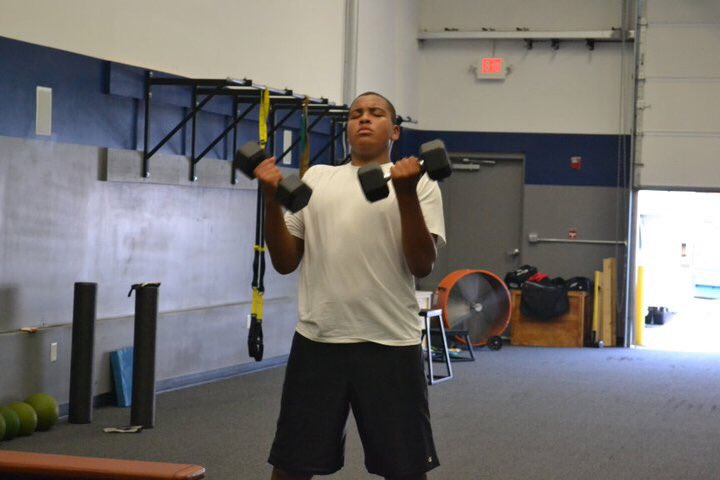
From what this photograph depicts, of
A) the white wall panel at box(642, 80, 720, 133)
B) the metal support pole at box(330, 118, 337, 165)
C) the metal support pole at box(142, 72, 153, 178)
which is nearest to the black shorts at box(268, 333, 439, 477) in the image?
the metal support pole at box(142, 72, 153, 178)

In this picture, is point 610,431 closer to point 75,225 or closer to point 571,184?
point 75,225

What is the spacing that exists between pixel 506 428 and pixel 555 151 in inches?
219

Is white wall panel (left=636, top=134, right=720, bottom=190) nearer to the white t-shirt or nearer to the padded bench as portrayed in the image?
the white t-shirt

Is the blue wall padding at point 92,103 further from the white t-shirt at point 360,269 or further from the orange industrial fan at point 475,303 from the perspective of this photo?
the white t-shirt at point 360,269

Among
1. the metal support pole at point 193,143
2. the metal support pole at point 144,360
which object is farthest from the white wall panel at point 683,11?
the metal support pole at point 144,360

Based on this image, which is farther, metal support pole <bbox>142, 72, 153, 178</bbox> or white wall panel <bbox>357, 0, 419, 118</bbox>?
white wall panel <bbox>357, 0, 419, 118</bbox>

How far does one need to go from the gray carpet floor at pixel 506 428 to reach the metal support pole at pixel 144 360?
13 centimetres

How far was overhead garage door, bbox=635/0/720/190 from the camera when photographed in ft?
35.1

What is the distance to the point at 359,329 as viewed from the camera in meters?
2.68

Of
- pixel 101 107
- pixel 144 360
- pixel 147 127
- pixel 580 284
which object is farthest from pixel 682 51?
pixel 144 360

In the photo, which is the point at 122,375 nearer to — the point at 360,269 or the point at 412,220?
the point at 360,269

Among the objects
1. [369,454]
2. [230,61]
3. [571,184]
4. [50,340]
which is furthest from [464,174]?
[369,454]

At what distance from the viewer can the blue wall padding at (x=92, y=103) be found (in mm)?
5480

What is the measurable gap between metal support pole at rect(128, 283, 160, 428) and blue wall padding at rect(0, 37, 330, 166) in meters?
0.98
